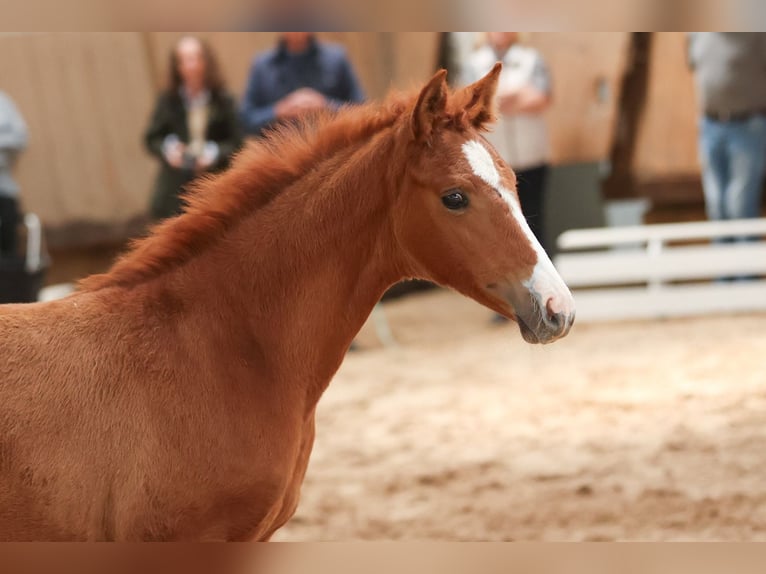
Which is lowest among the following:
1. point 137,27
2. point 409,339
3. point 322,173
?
point 409,339

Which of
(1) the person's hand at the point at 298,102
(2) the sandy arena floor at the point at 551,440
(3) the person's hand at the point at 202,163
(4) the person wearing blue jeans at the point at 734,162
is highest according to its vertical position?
(1) the person's hand at the point at 298,102

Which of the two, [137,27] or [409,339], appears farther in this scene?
[409,339]

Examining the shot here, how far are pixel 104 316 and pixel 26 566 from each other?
74 centimetres

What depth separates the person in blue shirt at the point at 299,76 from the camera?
4930 mm

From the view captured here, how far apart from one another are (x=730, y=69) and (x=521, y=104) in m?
1.18

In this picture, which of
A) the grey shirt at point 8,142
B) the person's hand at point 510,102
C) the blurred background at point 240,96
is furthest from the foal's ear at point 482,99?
the blurred background at point 240,96

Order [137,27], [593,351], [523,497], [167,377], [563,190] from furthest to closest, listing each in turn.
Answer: [563,190]
[593,351]
[523,497]
[167,377]
[137,27]

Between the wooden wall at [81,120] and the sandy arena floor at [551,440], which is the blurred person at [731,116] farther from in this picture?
the wooden wall at [81,120]

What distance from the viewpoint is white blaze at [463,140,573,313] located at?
1575mm

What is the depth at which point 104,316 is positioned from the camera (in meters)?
1.67

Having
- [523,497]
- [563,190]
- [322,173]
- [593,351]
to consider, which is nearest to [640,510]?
[523,497]

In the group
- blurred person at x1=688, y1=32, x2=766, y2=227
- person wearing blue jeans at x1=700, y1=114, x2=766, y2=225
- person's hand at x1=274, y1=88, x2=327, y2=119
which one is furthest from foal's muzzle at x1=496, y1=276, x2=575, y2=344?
person wearing blue jeans at x1=700, y1=114, x2=766, y2=225

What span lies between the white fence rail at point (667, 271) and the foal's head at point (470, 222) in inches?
176

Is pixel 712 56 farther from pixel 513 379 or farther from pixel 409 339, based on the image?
pixel 409 339
